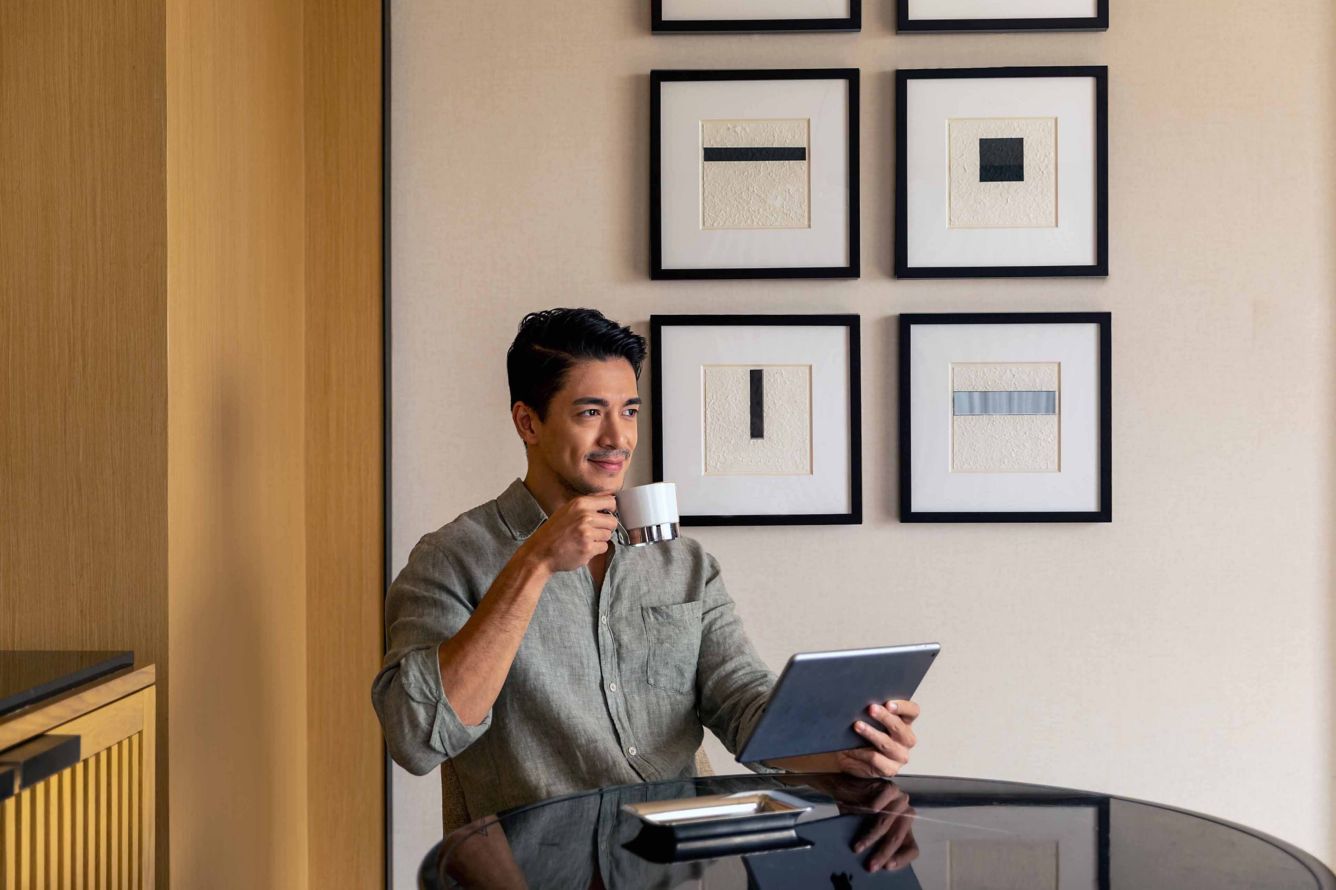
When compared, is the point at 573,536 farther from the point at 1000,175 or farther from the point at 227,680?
the point at 1000,175

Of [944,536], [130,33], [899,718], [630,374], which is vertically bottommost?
[899,718]

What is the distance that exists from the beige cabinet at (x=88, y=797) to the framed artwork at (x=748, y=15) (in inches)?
61.1

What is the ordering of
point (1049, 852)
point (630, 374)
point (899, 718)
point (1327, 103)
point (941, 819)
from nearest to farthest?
point (1049, 852) < point (941, 819) < point (899, 718) < point (630, 374) < point (1327, 103)

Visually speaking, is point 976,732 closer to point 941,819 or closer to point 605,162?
point 941,819

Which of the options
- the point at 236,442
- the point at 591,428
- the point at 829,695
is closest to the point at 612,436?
the point at 591,428

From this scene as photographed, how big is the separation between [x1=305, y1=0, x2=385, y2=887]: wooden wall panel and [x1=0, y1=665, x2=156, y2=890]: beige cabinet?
0.75m

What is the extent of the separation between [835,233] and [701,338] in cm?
34

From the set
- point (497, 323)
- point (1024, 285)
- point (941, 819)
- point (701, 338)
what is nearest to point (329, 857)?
point (497, 323)

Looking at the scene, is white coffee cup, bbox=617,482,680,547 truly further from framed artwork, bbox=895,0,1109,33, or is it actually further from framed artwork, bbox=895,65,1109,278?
framed artwork, bbox=895,0,1109,33

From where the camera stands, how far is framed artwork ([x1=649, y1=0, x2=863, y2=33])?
91.1 inches

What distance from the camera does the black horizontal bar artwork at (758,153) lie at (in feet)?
7.64

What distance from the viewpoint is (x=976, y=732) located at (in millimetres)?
2342

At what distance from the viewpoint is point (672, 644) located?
187 cm

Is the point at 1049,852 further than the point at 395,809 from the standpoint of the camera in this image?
No
